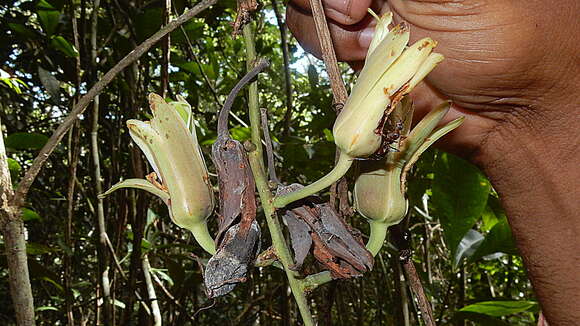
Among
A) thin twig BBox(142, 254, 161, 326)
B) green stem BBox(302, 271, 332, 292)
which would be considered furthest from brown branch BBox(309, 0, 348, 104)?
thin twig BBox(142, 254, 161, 326)

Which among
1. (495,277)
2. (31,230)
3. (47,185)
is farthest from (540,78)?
(495,277)

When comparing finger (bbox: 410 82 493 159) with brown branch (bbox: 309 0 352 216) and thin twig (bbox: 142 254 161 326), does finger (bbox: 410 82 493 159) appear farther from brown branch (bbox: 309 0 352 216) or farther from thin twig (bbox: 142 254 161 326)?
thin twig (bbox: 142 254 161 326)

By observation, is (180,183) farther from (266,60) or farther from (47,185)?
(47,185)

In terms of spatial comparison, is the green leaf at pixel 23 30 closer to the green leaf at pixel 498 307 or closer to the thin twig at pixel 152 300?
the thin twig at pixel 152 300

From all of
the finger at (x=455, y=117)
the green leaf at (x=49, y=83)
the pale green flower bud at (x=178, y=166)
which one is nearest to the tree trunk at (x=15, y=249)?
the pale green flower bud at (x=178, y=166)

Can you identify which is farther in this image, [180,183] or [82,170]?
[82,170]

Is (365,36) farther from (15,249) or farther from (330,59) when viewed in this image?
(15,249)
